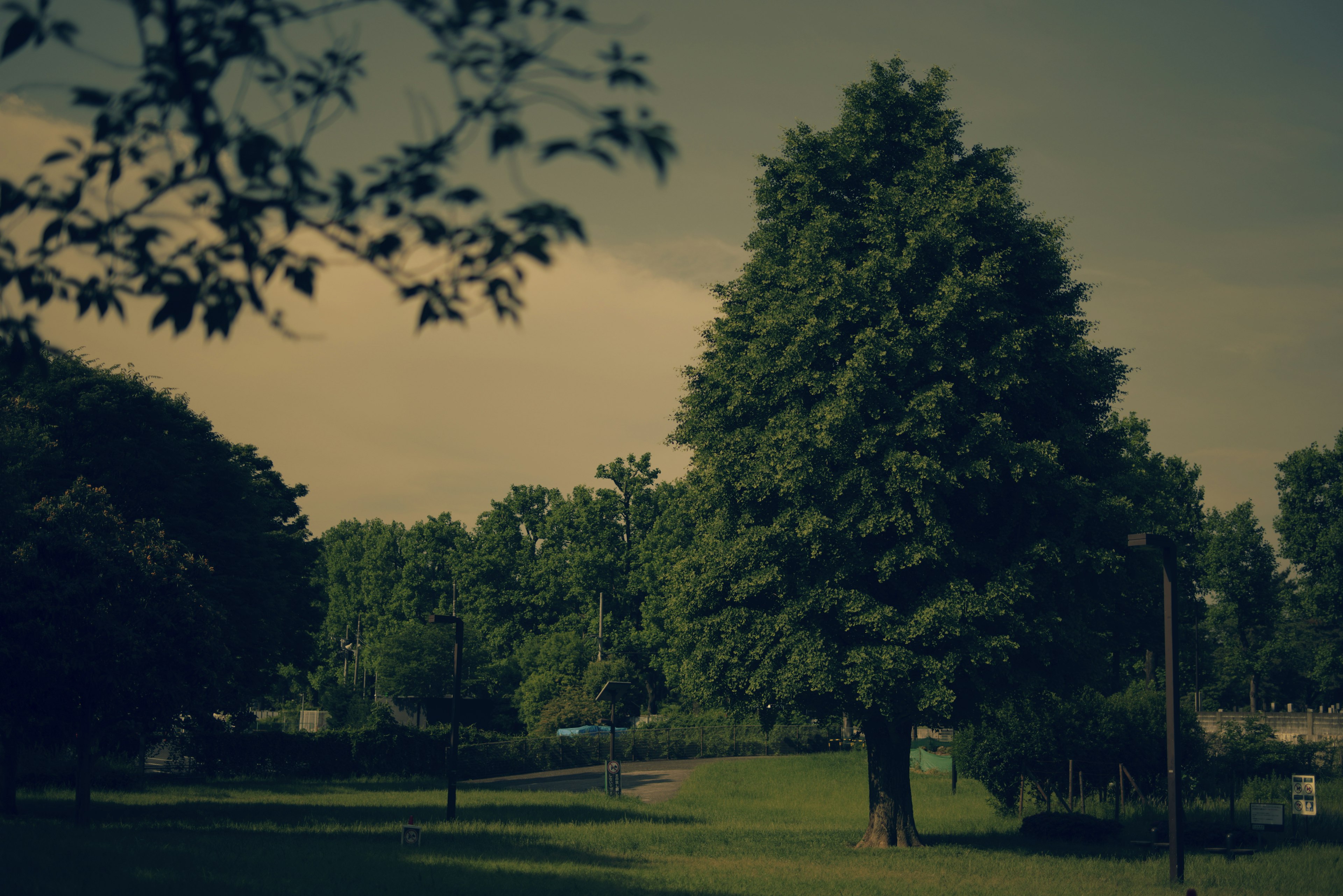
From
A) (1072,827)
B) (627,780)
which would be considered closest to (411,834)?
(1072,827)

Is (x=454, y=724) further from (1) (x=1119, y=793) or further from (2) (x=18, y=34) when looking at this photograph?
(2) (x=18, y=34)

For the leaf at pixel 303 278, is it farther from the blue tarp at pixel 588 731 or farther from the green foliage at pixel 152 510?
the blue tarp at pixel 588 731

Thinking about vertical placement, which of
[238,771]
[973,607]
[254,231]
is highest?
[254,231]

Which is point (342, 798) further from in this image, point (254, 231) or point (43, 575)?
point (254, 231)

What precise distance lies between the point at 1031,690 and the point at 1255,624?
227ft

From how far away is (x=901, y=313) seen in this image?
90.3 feet

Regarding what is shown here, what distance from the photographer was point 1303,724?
46.2 meters

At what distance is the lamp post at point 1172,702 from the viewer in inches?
870

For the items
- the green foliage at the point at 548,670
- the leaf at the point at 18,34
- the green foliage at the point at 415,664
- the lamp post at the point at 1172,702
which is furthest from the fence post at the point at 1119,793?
the green foliage at the point at 415,664

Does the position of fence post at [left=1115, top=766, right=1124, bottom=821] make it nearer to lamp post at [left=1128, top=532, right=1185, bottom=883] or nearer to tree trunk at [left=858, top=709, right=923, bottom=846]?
tree trunk at [left=858, top=709, right=923, bottom=846]

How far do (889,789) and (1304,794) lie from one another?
9504 mm

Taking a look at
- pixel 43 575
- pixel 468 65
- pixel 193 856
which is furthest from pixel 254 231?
pixel 43 575

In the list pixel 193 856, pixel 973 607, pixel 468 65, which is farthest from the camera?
pixel 973 607

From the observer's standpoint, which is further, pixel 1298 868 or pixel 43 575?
pixel 43 575
